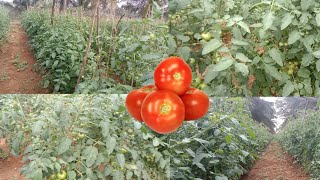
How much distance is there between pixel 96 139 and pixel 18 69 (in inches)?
29.8

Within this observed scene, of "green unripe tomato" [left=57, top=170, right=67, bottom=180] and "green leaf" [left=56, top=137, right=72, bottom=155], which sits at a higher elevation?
"green leaf" [left=56, top=137, right=72, bottom=155]

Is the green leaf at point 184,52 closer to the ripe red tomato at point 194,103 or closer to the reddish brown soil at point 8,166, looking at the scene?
the ripe red tomato at point 194,103

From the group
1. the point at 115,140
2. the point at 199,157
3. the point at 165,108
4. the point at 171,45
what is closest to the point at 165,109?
the point at 165,108

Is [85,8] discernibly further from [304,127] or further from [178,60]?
[178,60]

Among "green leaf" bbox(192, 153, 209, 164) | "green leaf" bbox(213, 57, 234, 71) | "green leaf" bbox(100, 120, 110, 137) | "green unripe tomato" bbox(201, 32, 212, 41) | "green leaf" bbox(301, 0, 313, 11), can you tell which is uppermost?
"green leaf" bbox(301, 0, 313, 11)

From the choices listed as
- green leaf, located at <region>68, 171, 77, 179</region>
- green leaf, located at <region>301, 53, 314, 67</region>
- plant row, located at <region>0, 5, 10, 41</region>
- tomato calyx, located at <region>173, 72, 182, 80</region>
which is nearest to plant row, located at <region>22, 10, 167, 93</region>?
green leaf, located at <region>68, 171, 77, 179</region>

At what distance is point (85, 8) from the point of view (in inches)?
58.4

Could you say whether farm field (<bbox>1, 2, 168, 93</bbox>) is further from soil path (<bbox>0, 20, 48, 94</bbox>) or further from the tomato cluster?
the tomato cluster

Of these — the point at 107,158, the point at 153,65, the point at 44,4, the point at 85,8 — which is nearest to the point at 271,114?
the point at 153,65

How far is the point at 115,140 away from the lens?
1.12m

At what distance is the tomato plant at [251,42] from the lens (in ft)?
2.89

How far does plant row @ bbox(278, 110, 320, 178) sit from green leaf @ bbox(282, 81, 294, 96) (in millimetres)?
294

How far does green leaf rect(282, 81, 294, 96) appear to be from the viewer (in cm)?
98

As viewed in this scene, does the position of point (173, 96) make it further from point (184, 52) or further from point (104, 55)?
point (104, 55)
